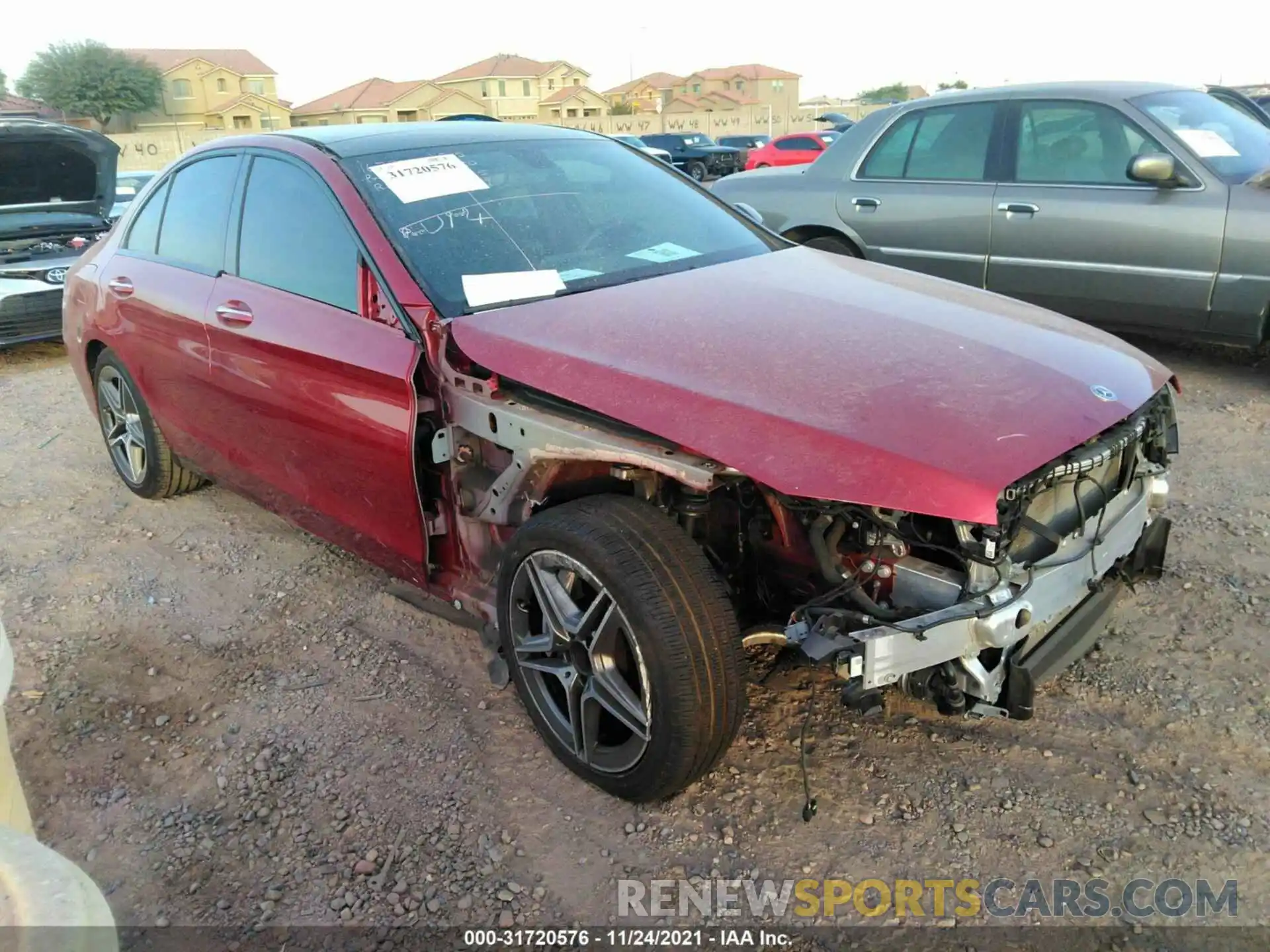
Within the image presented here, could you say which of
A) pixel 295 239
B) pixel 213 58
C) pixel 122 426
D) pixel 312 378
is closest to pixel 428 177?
pixel 295 239

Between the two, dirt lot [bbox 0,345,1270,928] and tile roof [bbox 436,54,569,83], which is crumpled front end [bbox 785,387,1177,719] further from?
tile roof [bbox 436,54,569,83]

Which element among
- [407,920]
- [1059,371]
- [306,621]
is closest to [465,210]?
[306,621]

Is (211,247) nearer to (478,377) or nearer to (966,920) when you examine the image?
(478,377)

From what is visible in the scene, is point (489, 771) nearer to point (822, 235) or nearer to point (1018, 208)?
point (1018, 208)

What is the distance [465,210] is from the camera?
10.4ft

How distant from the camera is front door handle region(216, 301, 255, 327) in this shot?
3382 mm

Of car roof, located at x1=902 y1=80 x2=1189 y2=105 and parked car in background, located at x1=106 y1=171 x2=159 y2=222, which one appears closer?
car roof, located at x1=902 y1=80 x2=1189 y2=105

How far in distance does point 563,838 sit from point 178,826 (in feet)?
3.46

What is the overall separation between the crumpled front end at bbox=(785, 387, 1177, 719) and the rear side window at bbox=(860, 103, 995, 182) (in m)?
4.01

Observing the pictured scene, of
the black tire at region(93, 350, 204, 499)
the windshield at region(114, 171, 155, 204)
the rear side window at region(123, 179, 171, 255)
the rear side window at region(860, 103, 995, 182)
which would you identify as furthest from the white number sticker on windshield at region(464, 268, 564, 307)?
the windshield at region(114, 171, 155, 204)

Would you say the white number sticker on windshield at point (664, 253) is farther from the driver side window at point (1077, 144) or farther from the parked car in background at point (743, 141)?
the parked car in background at point (743, 141)

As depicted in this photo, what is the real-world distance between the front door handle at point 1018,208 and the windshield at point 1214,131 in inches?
29.7

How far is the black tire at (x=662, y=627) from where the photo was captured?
227 centimetres

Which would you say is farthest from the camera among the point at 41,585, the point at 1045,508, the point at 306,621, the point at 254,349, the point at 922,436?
the point at 41,585
